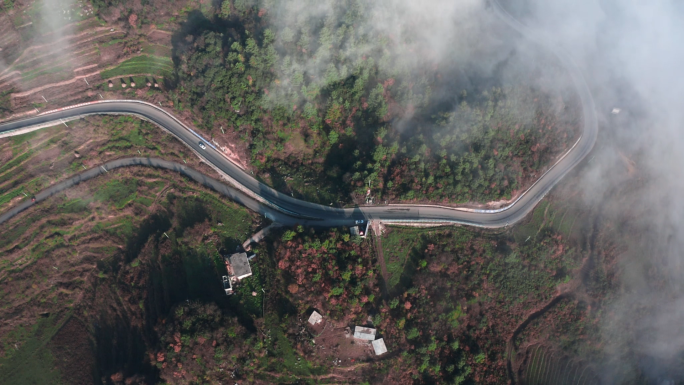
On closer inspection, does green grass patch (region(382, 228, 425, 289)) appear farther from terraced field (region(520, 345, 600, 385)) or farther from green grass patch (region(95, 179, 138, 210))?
green grass patch (region(95, 179, 138, 210))

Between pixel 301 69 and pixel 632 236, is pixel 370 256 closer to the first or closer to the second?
pixel 301 69

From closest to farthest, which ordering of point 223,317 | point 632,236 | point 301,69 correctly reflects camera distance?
point 223,317 < point 301,69 < point 632,236

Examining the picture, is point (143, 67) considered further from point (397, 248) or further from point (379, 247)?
point (397, 248)

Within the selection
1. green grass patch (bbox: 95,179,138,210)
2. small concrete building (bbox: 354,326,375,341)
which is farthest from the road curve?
small concrete building (bbox: 354,326,375,341)

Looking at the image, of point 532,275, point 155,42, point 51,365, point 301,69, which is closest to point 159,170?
point 155,42

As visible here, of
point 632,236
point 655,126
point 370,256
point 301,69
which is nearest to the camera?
point 370,256
